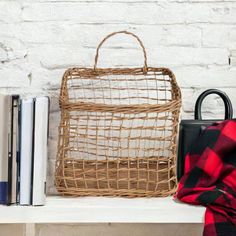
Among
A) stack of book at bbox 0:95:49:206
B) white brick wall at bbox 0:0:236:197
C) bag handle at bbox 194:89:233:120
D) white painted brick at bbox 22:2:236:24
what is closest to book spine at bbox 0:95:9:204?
stack of book at bbox 0:95:49:206

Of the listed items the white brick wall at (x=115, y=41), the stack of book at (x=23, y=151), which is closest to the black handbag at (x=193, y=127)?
the white brick wall at (x=115, y=41)

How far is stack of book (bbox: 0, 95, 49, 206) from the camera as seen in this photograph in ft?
3.82

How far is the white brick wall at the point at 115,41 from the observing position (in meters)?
1.43

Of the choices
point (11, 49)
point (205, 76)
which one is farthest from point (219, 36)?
point (11, 49)

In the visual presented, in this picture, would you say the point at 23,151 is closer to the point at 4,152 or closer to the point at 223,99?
the point at 4,152

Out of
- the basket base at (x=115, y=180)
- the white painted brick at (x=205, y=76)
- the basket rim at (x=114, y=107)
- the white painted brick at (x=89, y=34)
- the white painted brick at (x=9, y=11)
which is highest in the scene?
the white painted brick at (x=9, y=11)

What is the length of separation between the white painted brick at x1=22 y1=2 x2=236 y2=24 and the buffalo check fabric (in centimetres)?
39

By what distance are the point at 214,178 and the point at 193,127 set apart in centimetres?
18

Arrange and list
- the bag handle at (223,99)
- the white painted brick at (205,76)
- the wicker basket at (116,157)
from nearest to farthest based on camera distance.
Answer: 1. the wicker basket at (116,157)
2. the bag handle at (223,99)
3. the white painted brick at (205,76)

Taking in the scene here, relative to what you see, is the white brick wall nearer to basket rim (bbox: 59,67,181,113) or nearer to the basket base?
basket rim (bbox: 59,67,181,113)

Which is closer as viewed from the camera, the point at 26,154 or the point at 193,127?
the point at 26,154

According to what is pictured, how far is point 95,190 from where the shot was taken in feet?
4.02

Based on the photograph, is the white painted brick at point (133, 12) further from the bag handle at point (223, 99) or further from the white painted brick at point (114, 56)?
the bag handle at point (223, 99)

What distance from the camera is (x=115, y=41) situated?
144 centimetres
